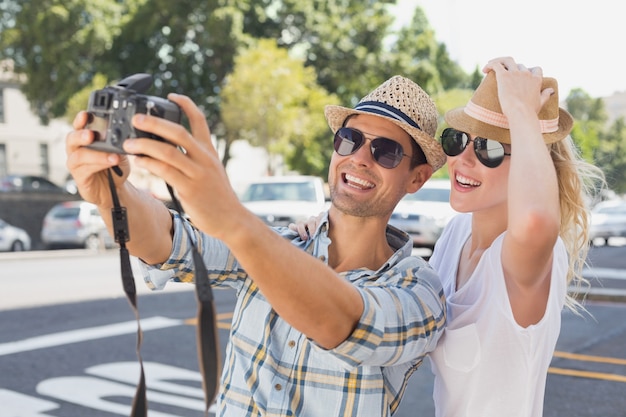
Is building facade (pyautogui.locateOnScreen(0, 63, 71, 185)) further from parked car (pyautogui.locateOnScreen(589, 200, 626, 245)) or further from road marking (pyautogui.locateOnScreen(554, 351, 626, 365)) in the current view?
road marking (pyautogui.locateOnScreen(554, 351, 626, 365))

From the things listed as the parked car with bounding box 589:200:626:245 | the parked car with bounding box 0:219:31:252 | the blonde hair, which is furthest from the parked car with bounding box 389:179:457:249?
the blonde hair

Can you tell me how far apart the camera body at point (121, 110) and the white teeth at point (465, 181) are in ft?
3.36

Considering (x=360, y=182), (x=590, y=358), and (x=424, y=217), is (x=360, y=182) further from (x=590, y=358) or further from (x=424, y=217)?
(x=424, y=217)

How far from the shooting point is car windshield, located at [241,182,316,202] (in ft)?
45.9

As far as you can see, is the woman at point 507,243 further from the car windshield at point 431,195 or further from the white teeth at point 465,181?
the car windshield at point 431,195

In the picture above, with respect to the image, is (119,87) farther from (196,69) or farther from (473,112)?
(196,69)

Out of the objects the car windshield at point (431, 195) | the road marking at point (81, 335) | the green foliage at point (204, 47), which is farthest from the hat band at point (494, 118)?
the green foliage at point (204, 47)

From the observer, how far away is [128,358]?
21.5ft

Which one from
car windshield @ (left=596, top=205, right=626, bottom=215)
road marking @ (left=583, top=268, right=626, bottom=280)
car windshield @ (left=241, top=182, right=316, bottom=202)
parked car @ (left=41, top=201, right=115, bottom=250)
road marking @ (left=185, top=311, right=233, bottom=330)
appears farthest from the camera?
car windshield @ (left=596, top=205, right=626, bottom=215)

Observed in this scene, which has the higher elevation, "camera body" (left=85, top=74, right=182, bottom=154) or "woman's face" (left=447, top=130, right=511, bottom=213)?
"camera body" (left=85, top=74, right=182, bottom=154)

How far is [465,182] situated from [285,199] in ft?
39.0

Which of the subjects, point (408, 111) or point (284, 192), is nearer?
point (408, 111)

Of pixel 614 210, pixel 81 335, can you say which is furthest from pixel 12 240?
pixel 614 210

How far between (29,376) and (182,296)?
4221 millimetres
